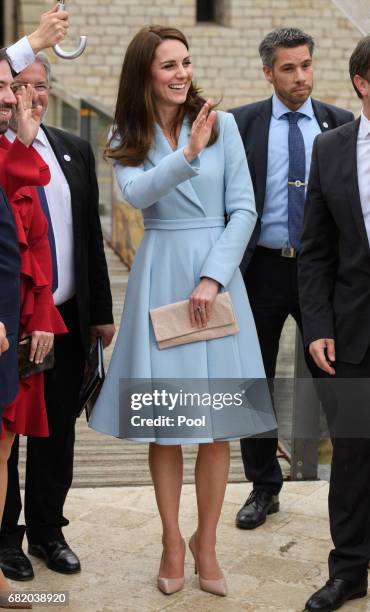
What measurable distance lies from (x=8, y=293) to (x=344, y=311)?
1105mm

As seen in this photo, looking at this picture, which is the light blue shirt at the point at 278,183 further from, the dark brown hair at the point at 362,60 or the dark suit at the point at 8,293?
the dark suit at the point at 8,293

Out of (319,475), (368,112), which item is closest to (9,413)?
(368,112)

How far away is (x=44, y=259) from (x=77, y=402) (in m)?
0.67

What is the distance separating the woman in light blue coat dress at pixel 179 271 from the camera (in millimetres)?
4184

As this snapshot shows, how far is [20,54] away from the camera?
405cm

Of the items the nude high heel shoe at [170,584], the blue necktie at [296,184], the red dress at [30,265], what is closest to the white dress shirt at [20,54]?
the red dress at [30,265]

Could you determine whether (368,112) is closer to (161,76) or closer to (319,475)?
(161,76)

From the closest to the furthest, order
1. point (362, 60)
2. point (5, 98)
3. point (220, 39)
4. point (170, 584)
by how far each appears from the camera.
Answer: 1. point (5, 98)
2. point (362, 60)
3. point (170, 584)
4. point (220, 39)

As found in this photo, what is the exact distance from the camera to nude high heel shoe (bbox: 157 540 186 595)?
4273 millimetres

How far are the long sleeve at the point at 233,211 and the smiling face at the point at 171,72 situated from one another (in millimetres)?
191

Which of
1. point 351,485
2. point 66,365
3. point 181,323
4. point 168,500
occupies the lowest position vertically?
point 168,500

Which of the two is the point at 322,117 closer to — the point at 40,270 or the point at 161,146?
the point at 161,146

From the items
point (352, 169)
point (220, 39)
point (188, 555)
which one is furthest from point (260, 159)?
point (220, 39)

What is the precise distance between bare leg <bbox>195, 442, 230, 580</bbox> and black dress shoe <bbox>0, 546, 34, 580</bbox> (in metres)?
0.61
